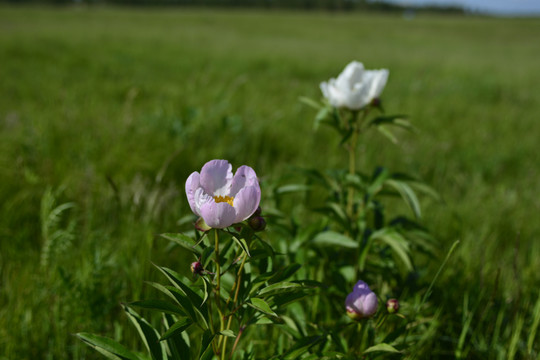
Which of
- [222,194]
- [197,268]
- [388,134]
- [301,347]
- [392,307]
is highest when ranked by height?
[388,134]

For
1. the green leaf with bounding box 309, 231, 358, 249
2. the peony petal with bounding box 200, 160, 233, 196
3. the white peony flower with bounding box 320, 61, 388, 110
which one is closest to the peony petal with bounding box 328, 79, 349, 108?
the white peony flower with bounding box 320, 61, 388, 110

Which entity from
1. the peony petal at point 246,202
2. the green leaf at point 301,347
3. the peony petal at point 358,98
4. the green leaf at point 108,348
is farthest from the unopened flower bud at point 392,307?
the peony petal at point 358,98

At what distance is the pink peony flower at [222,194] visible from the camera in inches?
27.4

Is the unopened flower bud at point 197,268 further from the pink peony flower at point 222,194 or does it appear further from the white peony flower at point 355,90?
the white peony flower at point 355,90

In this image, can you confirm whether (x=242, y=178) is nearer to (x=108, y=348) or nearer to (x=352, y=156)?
(x=108, y=348)

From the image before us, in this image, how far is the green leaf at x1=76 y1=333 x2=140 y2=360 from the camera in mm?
785

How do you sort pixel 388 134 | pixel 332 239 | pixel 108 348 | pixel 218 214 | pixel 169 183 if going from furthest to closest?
pixel 169 183
pixel 388 134
pixel 332 239
pixel 108 348
pixel 218 214

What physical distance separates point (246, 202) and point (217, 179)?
137mm

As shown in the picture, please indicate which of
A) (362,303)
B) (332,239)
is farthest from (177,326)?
(332,239)

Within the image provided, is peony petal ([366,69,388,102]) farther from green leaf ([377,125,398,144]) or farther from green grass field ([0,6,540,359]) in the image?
green grass field ([0,6,540,359])

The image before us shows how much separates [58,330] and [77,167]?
3.72ft

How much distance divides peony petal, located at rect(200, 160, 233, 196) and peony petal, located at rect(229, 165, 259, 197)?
2cm

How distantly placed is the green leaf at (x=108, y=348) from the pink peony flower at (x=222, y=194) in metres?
0.32

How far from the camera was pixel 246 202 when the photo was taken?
2.32 feet
